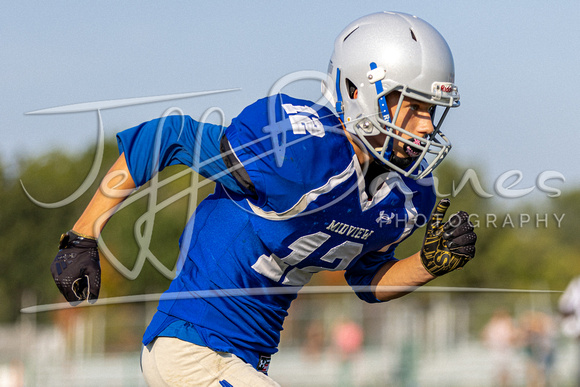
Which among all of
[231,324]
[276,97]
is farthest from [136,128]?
[231,324]

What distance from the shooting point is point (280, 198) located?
3.06m

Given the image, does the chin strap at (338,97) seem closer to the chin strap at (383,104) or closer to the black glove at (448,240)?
the chin strap at (383,104)

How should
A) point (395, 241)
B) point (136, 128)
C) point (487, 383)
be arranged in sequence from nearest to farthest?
point (136, 128)
point (395, 241)
point (487, 383)

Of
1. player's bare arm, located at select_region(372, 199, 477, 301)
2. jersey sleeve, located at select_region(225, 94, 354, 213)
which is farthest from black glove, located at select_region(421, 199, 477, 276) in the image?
jersey sleeve, located at select_region(225, 94, 354, 213)

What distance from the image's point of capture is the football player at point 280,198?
3066 mm

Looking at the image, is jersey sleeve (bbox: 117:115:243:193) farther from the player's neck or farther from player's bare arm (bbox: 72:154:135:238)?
the player's neck

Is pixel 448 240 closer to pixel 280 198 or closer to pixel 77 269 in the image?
pixel 280 198

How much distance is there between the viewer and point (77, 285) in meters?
2.96

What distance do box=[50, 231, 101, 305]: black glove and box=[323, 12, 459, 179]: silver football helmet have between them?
120cm

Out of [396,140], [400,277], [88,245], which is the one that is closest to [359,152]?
[396,140]

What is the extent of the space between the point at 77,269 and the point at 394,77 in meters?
1.50

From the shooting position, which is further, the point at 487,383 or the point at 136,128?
the point at 487,383

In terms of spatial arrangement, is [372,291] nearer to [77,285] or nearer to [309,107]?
[309,107]

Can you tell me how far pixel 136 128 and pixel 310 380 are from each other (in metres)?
10.6
